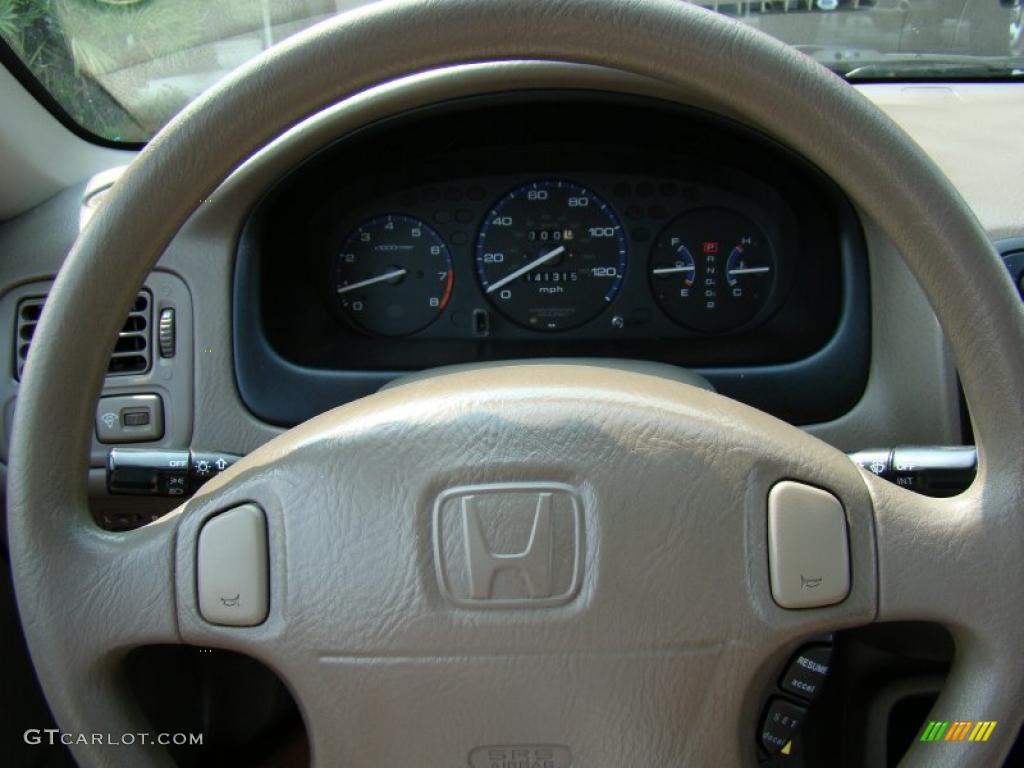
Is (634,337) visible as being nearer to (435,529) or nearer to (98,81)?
(435,529)

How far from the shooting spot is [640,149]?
73.9 inches

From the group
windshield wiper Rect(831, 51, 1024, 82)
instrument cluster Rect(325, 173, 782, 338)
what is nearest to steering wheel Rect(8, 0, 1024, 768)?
instrument cluster Rect(325, 173, 782, 338)

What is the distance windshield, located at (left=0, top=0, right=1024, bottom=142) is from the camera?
191cm

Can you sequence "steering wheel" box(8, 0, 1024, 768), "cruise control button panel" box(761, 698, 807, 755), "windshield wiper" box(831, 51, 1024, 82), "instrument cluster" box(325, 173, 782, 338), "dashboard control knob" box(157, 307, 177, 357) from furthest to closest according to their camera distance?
"windshield wiper" box(831, 51, 1024, 82), "instrument cluster" box(325, 173, 782, 338), "dashboard control knob" box(157, 307, 177, 357), "cruise control button panel" box(761, 698, 807, 755), "steering wheel" box(8, 0, 1024, 768)

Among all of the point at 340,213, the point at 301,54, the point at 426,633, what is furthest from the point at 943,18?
the point at 426,633

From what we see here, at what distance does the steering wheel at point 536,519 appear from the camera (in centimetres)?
101

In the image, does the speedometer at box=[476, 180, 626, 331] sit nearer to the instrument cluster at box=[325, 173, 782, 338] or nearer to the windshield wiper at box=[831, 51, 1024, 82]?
the instrument cluster at box=[325, 173, 782, 338]

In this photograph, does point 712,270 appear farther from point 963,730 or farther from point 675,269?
point 963,730

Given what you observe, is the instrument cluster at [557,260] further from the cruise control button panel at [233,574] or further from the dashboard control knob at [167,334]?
the cruise control button panel at [233,574]

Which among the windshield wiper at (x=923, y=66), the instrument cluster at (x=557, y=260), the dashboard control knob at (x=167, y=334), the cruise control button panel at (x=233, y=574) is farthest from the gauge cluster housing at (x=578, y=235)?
the cruise control button panel at (x=233, y=574)

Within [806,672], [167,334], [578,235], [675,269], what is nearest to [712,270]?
[675,269]

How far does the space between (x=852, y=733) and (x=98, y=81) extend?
69.1 inches

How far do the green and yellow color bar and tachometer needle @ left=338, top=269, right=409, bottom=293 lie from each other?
1174 mm

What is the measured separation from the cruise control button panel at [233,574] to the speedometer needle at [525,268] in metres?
0.91
